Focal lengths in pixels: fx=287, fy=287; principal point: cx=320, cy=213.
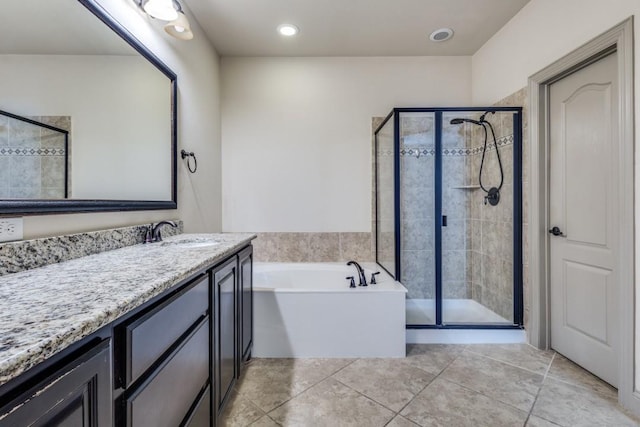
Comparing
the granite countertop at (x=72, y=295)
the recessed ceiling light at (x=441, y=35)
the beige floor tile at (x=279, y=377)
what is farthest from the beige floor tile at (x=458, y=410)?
the recessed ceiling light at (x=441, y=35)

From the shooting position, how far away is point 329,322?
214 centimetres

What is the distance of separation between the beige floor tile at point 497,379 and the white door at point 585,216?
0.44 meters

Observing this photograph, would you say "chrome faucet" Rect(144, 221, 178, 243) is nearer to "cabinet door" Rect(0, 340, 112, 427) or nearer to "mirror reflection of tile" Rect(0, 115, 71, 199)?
"mirror reflection of tile" Rect(0, 115, 71, 199)

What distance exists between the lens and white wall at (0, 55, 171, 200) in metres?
1.04

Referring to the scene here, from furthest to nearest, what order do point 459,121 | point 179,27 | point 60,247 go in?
point 459,121 < point 179,27 < point 60,247

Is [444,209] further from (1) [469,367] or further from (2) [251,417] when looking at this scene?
(2) [251,417]

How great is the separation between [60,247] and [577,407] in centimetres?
264

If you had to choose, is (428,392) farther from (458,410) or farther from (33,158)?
(33,158)

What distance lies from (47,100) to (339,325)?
202cm

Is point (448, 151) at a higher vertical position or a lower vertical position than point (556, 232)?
higher

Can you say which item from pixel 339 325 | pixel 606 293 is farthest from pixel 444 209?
pixel 339 325

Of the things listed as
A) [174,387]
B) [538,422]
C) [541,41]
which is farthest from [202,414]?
[541,41]

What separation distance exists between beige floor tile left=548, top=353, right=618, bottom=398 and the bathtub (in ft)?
3.26

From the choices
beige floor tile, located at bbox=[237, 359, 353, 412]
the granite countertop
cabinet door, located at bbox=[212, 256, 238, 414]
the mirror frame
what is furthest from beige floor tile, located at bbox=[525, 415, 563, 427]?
the mirror frame
